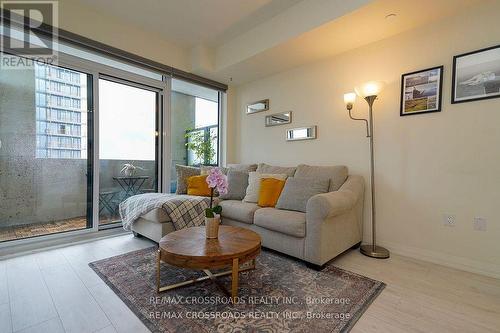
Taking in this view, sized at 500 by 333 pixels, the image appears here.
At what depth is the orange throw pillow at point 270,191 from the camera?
2.74 m

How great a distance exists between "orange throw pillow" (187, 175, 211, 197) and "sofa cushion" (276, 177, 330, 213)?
1.04 metres

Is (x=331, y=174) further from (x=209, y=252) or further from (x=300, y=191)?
(x=209, y=252)

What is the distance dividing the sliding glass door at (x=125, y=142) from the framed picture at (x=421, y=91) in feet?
10.5

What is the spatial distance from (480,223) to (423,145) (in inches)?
32.9

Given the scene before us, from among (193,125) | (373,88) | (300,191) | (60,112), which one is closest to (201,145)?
(193,125)

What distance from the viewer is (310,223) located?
82.8 inches

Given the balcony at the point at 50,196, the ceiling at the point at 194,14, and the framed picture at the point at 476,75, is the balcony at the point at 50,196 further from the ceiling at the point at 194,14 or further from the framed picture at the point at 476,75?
the framed picture at the point at 476,75

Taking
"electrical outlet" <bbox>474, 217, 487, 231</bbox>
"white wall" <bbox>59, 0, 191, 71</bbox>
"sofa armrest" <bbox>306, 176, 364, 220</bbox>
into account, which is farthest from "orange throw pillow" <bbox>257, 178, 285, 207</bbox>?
"white wall" <bbox>59, 0, 191, 71</bbox>

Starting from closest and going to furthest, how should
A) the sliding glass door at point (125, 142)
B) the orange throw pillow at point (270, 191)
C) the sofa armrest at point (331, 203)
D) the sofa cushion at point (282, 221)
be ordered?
the sofa armrest at point (331, 203), the sofa cushion at point (282, 221), the orange throw pillow at point (270, 191), the sliding glass door at point (125, 142)

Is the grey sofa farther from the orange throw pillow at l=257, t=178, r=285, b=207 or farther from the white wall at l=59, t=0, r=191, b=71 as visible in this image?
the white wall at l=59, t=0, r=191, b=71

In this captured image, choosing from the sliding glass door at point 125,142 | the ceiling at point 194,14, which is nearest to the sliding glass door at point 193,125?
the sliding glass door at point 125,142

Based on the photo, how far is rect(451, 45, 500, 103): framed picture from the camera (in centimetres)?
204

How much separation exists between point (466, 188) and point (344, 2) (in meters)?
2.05

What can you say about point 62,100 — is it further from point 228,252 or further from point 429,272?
point 429,272
